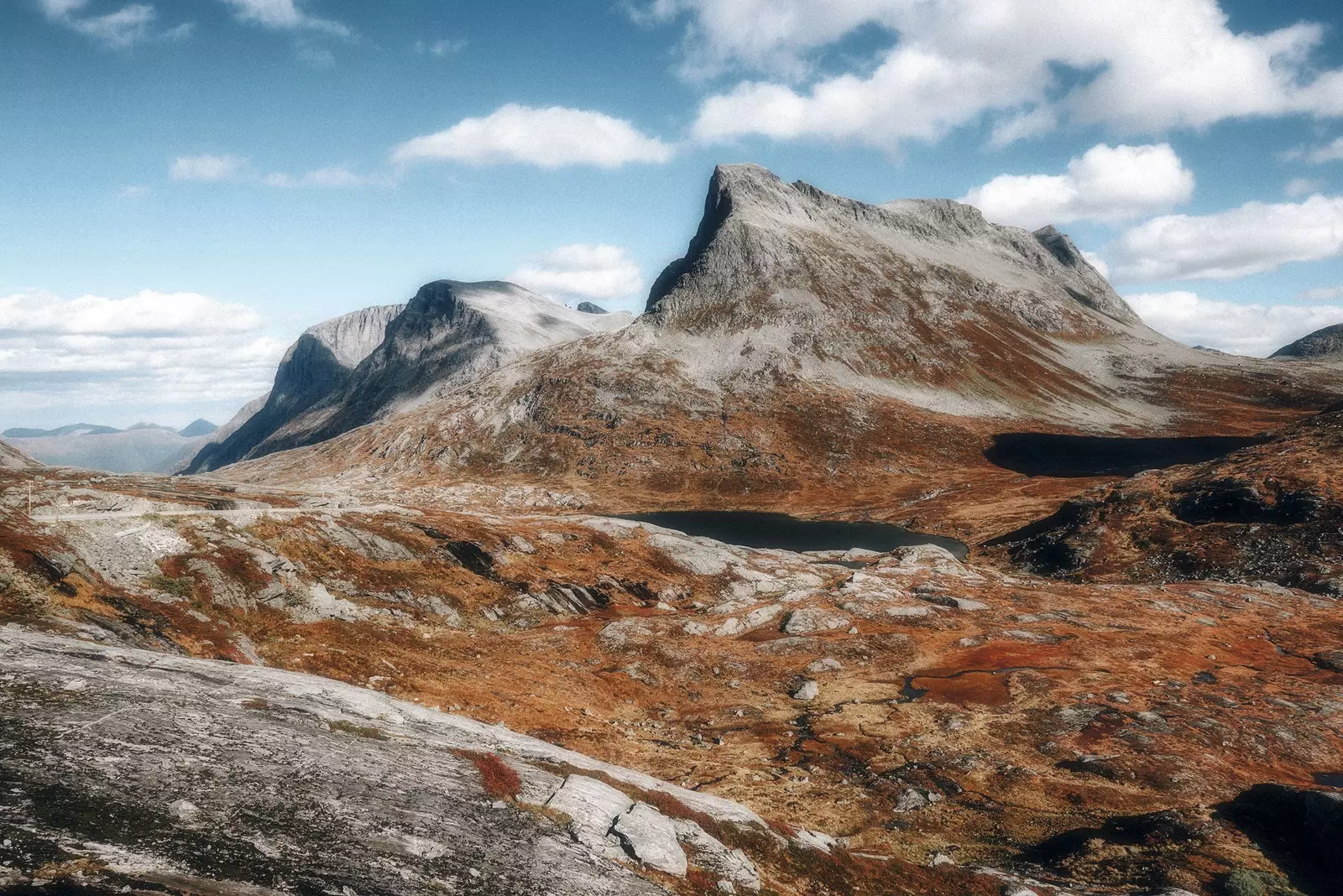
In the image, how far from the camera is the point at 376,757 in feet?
62.8

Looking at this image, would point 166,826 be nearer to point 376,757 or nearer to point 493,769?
point 376,757

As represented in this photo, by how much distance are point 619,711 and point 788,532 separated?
79773mm

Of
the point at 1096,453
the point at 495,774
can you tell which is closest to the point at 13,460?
the point at 495,774

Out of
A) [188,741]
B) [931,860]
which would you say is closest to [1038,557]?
[931,860]

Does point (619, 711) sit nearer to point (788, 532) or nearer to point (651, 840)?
point (651, 840)

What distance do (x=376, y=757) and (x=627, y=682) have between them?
30976mm

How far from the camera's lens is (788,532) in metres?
119

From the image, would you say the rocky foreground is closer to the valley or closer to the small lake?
the valley

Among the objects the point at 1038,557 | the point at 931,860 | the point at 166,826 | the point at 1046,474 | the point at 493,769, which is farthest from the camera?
the point at 1046,474

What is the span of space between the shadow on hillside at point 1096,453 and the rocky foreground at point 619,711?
84055 mm

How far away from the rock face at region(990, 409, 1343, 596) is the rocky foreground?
20.2ft

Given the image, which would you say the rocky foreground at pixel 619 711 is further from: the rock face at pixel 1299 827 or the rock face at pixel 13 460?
the rock face at pixel 13 460

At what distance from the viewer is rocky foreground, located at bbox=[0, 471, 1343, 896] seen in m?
15.6

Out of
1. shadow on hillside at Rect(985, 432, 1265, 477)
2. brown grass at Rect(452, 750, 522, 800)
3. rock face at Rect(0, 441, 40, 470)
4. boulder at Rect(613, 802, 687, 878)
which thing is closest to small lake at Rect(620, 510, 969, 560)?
shadow on hillside at Rect(985, 432, 1265, 477)
